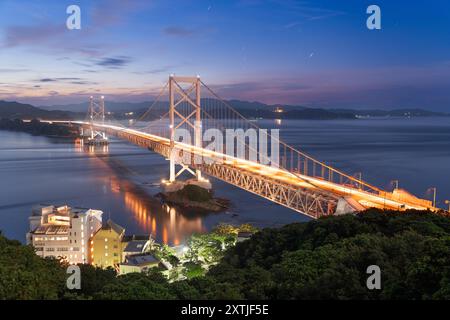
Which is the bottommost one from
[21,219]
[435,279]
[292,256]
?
[21,219]

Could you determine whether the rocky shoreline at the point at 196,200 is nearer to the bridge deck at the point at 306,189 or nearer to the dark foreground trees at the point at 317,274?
the bridge deck at the point at 306,189

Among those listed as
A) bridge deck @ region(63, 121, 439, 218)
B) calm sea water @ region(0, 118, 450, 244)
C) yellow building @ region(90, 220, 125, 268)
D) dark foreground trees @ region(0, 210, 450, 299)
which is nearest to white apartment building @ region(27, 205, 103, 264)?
yellow building @ region(90, 220, 125, 268)

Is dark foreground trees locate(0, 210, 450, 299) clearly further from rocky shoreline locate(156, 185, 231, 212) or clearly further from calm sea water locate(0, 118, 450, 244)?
rocky shoreline locate(156, 185, 231, 212)

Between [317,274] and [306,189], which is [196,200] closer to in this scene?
[306,189]

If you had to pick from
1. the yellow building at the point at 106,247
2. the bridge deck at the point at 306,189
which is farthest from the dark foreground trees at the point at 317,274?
the yellow building at the point at 106,247

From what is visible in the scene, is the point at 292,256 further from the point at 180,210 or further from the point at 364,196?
the point at 180,210

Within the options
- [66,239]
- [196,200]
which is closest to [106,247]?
[66,239]

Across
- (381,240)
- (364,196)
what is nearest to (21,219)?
(364,196)

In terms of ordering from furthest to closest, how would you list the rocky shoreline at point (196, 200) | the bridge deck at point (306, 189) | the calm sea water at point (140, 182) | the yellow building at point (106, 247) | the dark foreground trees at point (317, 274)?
the rocky shoreline at point (196, 200), the calm sea water at point (140, 182), the yellow building at point (106, 247), the bridge deck at point (306, 189), the dark foreground trees at point (317, 274)
